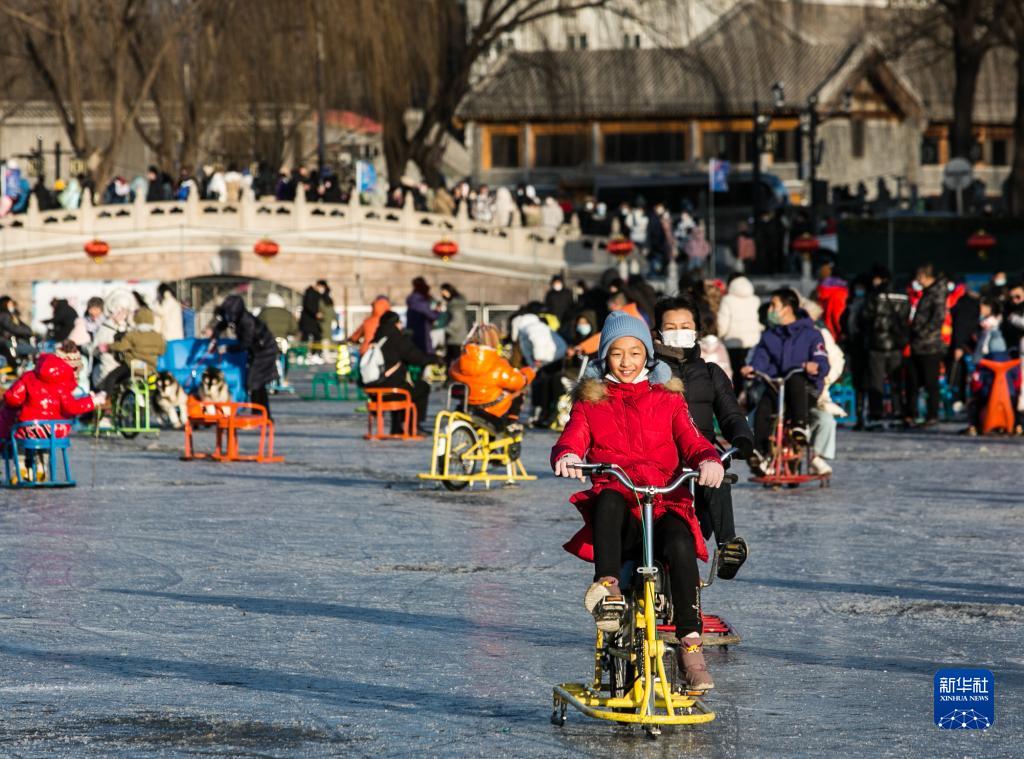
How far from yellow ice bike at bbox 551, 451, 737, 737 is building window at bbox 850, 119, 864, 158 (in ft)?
208

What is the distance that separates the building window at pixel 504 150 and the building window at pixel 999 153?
17229mm

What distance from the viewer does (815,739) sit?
6625mm

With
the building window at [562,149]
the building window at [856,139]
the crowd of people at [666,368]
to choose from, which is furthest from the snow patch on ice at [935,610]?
the building window at [856,139]

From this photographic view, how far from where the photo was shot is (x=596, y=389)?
682 centimetres

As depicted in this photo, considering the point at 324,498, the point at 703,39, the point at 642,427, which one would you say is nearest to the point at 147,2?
the point at 703,39

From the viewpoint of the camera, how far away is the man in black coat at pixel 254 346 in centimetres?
2019

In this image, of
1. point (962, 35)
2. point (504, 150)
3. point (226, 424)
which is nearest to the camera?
point (226, 424)

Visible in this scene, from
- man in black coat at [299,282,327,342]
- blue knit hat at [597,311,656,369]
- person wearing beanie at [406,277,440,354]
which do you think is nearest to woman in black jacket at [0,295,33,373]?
person wearing beanie at [406,277,440,354]

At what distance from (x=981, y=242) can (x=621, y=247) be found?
8.69 meters

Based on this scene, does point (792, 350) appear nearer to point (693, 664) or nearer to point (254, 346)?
point (254, 346)

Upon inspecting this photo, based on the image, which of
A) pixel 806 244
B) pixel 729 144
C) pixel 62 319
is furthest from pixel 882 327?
pixel 729 144

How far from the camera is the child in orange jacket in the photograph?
50.5 feet

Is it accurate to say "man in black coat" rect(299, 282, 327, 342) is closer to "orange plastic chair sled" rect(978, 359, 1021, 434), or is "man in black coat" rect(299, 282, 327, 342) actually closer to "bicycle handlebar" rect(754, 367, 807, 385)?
"orange plastic chair sled" rect(978, 359, 1021, 434)

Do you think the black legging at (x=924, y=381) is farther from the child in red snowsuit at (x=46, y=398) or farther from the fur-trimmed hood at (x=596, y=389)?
the fur-trimmed hood at (x=596, y=389)
